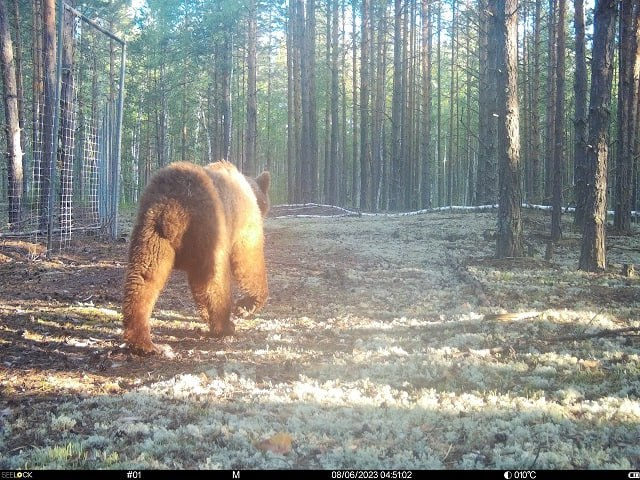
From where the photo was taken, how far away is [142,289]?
4531 millimetres

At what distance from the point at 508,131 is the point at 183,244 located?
692 centimetres

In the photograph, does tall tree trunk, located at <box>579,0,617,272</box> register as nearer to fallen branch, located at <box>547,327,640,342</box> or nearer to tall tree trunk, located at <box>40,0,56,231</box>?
fallen branch, located at <box>547,327,640,342</box>

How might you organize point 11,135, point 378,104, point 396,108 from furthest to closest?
point 378,104
point 396,108
point 11,135

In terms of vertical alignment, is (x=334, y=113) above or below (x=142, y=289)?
above

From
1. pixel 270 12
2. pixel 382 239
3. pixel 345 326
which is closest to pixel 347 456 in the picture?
pixel 345 326

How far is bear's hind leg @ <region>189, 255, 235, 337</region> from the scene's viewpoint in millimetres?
5137

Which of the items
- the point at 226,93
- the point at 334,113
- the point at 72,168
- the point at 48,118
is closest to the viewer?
the point at 72,168

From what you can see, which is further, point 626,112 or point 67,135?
point 626,112

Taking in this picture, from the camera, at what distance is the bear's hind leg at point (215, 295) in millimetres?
5137

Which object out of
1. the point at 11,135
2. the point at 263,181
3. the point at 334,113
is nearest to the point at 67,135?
the point at 11,135

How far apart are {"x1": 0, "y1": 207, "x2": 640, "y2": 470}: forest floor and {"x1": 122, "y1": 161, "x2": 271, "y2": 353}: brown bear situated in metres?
0.36

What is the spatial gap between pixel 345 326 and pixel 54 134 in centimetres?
739

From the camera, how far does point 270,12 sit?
33500 millimetres

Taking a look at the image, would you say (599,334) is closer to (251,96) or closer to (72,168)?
(72,168)
